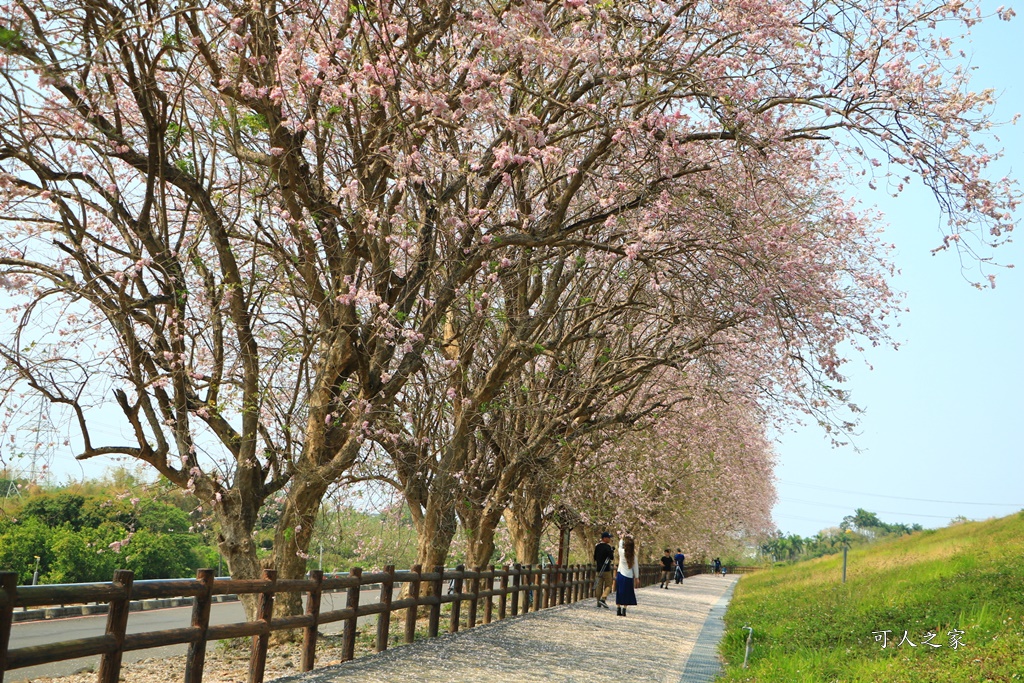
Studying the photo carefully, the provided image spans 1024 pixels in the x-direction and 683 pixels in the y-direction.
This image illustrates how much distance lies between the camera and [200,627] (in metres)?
8.10

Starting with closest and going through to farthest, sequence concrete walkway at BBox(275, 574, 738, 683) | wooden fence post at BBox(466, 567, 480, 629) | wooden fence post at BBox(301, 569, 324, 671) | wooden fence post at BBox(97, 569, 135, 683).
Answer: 1. wooden fence post at BBox(97, 569, 135, 683)
2. wooden fence post at BBox(301, 569, 324, 671)
3. concrete walkway at BBox(275, 574, 738, 683)
4. wooden fence post at BBox(466, 567, 480, 629)

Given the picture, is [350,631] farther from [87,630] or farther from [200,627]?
[87,630]

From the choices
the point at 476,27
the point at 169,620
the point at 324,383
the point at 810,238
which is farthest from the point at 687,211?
the point at 169,620

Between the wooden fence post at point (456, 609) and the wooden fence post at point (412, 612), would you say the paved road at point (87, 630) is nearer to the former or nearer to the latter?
the wooden fence post at point (412, 612)

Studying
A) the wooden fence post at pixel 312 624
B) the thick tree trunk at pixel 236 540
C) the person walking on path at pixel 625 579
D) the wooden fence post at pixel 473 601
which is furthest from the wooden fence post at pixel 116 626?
the person walking on path at pixel 625 579

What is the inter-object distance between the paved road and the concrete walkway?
1.61m

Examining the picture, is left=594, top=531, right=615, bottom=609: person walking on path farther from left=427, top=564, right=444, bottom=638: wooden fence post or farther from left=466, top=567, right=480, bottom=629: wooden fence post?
left=427, top=564, right=444, bottom=638: wooden fence post

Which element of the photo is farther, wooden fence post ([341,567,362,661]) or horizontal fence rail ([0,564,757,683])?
wooden fence post ([341,567,362,661])

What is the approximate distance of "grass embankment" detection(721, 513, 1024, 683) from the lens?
9.09 m

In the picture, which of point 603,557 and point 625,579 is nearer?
point 625,579

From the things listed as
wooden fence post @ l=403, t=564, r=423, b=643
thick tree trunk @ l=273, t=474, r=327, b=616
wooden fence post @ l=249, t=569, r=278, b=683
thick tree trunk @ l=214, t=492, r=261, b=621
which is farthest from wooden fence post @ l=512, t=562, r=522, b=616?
wooden fence post @ l=249, t=569, r=278, b=683

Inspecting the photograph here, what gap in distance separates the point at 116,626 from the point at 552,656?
6817mm

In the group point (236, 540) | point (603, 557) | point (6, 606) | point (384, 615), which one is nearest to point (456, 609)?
point (384, 615)

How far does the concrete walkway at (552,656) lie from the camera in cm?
1003
